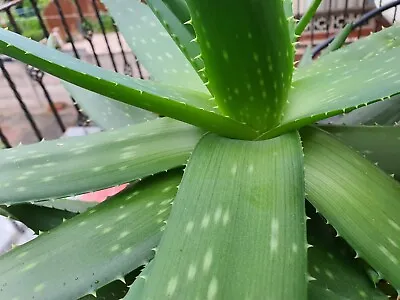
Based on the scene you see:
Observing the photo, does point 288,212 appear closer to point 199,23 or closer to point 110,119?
point 199,23

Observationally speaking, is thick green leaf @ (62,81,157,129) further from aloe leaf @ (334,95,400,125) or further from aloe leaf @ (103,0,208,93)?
aloe leaf @ (334,95,400,125)

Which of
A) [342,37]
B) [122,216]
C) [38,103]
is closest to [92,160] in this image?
[122,216]

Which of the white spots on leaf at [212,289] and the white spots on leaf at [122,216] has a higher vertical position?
the white spots on leaf at [212,289]

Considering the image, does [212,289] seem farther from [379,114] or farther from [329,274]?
[379,114]

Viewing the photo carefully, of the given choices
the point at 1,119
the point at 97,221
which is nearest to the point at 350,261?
the point at 97,221

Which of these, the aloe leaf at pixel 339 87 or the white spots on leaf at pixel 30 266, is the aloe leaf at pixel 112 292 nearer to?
the white spots on leaf at pixel 30 266

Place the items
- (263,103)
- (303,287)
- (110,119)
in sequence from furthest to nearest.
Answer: (110,119), (263,103), (303,287)

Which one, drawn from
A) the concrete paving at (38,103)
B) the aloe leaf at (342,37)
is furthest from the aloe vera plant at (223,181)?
the concrete paving at (38,103)
